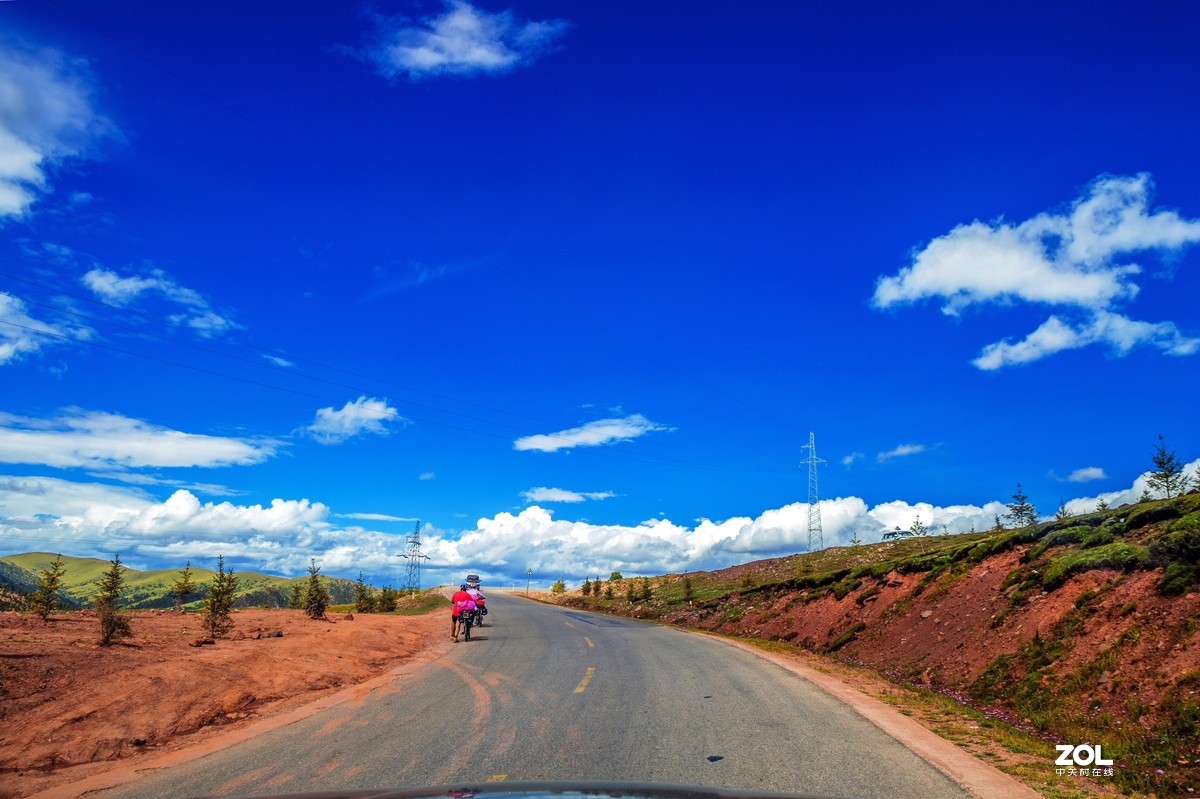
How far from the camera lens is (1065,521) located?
17.9m

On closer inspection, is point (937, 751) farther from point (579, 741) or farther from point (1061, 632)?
point (1061, 632)

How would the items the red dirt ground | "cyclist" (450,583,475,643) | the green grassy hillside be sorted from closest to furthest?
the red dirt ground → the green grassy hillside → "cyclist" (450,583,475,643)

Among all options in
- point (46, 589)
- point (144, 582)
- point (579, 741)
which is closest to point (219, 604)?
point (46, 589)

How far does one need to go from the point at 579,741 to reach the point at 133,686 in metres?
7.83

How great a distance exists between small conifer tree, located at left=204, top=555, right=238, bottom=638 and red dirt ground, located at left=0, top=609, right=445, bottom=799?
0.45 meters

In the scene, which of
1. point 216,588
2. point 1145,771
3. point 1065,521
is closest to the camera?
point 1145,771

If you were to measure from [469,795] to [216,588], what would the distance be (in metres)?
23.8

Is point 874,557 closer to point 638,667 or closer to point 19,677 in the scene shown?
point 638,667

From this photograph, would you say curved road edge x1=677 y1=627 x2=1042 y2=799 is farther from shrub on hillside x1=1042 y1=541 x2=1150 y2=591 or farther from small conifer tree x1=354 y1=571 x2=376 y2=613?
small conifer tree x1=354 y1=571 x2=376 y2=613

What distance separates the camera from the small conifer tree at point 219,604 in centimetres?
1919

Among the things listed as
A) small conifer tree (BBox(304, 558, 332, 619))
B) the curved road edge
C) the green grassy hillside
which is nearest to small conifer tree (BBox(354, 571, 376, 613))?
small conifer tree (BBox(304, 558, 332, 619))

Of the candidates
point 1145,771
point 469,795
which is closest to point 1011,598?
point 1145,771

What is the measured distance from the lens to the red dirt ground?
8.34 m

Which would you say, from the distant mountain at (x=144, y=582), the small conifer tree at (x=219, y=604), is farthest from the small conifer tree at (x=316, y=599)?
the distant mountain at (x=144, y=582)
